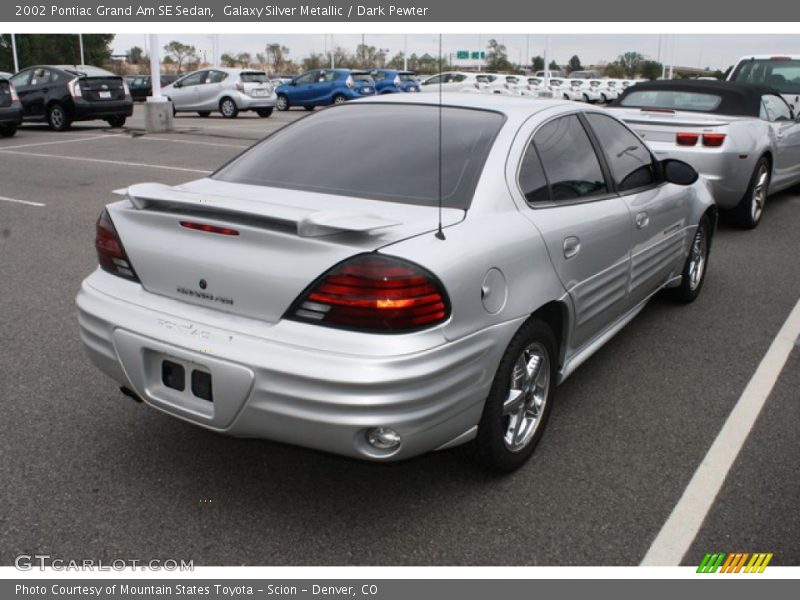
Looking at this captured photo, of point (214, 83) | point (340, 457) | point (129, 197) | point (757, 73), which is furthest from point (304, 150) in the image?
point (214, 83)

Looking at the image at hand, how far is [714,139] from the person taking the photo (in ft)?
25.0

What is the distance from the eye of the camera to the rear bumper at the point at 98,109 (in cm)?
1812

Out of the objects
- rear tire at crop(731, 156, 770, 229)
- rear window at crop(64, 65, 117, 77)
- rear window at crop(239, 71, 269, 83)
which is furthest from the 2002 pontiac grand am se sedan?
rear window at crop(239, 71, 269, 83)

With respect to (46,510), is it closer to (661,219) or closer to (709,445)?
(709,445)

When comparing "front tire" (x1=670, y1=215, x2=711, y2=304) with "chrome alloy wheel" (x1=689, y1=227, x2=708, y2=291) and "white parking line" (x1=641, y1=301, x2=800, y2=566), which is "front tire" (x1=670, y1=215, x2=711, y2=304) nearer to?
"chrome alloy wheel" (x1=689, y1=227, x2=708, y2=291)

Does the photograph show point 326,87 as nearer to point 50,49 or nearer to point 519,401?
point 519,401

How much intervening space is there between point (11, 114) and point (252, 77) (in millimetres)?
9283

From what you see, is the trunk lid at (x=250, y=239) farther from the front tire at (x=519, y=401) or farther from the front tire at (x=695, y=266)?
the front tire at (x=695, y=266)

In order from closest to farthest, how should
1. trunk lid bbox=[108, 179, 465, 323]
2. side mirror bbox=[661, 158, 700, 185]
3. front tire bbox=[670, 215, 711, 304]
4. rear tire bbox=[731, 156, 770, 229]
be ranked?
trunk lid bbox=[108, 179, 465, 323], side mirror bbox=[661, 158, 700, 185], front tire bbox=[670, 215, 711, 304], rear tire bbox=[731, 156, 770, 229]

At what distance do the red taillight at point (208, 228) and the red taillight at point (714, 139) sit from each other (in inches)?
243

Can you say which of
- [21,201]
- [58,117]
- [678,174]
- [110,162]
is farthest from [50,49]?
Result: [678,174]

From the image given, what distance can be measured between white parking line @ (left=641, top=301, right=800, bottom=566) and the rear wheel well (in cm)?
77

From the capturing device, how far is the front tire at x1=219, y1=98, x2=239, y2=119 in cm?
2412

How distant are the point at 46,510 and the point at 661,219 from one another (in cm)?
352
